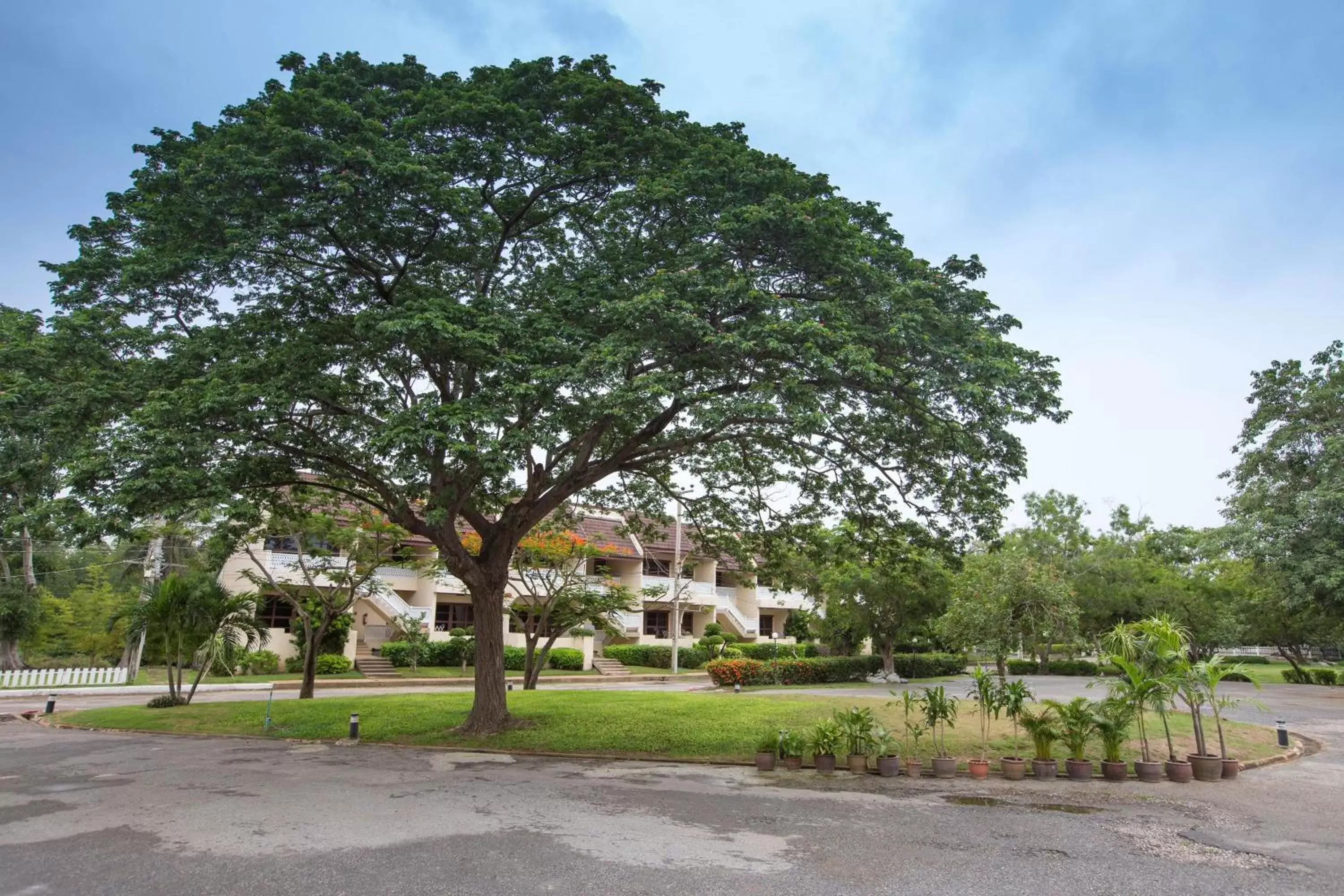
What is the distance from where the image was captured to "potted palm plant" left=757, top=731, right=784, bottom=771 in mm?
11609

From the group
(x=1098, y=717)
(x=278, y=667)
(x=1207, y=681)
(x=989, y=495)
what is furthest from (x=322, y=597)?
(x=1207, y=681)

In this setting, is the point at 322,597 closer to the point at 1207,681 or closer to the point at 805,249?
the point at 805,249

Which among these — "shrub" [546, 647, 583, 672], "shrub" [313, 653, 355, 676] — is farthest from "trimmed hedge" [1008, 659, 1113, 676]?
"shrub" [313, 653, 355, 676]

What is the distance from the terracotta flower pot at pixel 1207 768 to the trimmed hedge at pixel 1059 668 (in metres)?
29.6

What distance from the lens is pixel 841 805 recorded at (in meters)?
9.19

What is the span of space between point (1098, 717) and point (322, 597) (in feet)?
61.2

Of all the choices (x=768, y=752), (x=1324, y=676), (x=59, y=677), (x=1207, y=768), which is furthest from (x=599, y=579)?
(x=1324, y=676)

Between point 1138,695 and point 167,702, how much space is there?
21.9 meters

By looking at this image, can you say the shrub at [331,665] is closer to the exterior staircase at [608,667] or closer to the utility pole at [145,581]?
the utility pole at [145,581]

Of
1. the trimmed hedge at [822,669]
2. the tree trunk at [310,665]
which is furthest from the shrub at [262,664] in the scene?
the trimmed hedge at [822,669]

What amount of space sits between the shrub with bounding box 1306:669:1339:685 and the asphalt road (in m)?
31.0

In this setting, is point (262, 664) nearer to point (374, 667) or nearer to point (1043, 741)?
point (374, 667)

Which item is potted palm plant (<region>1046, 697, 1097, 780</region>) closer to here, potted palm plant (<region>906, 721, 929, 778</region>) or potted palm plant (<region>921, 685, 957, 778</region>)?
potted palm plant (<region>921, 685, 957, 778</region>)

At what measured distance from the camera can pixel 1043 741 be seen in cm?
1124
